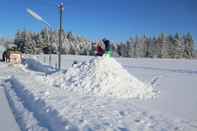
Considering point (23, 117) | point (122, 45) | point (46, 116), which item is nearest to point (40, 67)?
point (23, 117)

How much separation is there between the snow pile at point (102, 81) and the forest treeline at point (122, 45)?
76343 mm

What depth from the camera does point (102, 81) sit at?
15859 millimetres

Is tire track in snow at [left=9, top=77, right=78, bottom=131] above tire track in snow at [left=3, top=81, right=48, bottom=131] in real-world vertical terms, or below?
above

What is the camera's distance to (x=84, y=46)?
131m

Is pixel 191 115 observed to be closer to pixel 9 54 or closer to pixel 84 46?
pixel 9 54

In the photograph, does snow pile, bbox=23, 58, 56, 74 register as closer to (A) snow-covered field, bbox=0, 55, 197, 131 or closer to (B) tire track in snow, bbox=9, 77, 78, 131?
(A) snow-covered field, bbox=0, 55, 197, 131

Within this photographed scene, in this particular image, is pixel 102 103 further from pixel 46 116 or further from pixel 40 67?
pixel 40 67

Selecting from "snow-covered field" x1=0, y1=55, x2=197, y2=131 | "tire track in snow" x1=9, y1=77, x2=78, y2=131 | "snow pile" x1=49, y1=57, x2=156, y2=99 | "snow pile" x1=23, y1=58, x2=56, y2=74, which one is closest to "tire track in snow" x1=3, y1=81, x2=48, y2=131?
"snow-covered field" x1=0, y1=55, x2=197, y2=131

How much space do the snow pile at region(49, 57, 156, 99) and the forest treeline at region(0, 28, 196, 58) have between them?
3006 inches

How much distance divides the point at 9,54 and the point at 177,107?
37091mm

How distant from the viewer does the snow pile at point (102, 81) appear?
15195 mm

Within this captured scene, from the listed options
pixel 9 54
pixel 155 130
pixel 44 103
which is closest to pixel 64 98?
pixel 44 103

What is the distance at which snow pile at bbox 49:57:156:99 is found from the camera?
15195 mm

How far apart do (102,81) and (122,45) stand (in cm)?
11972
